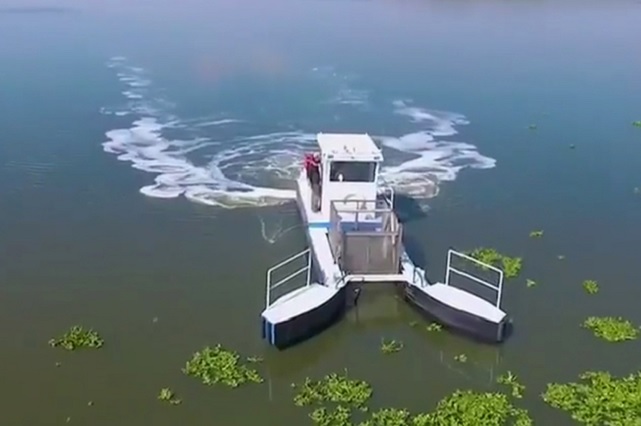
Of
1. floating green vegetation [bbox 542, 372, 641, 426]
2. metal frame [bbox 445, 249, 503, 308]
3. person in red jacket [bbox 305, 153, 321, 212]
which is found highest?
person in red jacket [bbox 305, 153, 321, 212]

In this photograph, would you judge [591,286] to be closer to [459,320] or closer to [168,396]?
[459,320]

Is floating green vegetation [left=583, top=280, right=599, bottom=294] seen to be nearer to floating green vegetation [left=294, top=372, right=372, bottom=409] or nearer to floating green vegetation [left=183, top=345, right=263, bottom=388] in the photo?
floating green vegetation [left=294, top=372, right=372, bottom=409]

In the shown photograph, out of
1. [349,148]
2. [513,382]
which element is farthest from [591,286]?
[349,148]

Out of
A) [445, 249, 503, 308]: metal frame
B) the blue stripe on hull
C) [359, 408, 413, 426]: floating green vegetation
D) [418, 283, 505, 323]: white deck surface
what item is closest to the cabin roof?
the blue stripe on hull

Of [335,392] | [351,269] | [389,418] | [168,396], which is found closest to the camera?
[389,418]

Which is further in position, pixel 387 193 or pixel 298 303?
pixel 387 193

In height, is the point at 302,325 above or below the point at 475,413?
above

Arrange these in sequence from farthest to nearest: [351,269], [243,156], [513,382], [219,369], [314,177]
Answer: [243,156] → [314,177] → [351,269] → [513,382] → [219,369]
